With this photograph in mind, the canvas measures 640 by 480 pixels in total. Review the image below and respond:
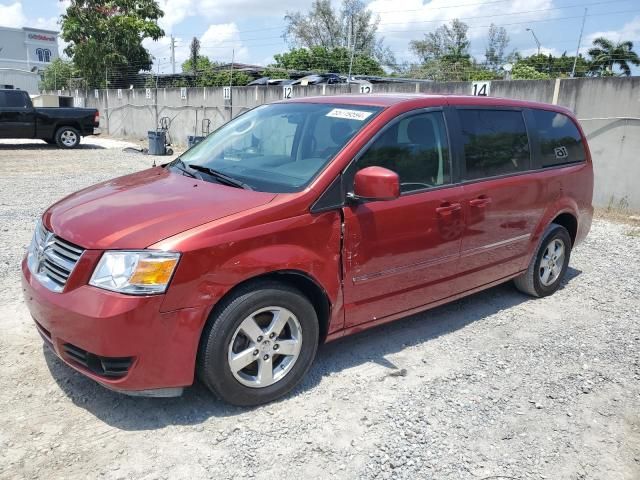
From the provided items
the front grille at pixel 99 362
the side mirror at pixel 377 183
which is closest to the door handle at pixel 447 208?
the side mirror at pixel 377 183

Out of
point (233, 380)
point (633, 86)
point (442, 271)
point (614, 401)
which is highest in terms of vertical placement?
point (633, 86)

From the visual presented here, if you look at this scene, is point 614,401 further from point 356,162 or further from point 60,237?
point 60,237

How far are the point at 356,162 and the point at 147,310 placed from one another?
4.98 ft

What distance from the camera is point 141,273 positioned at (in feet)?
8.72

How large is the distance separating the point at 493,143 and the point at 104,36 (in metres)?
33.9

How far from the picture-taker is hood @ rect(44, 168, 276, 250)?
278 centimetres

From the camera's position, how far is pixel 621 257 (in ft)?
21.5

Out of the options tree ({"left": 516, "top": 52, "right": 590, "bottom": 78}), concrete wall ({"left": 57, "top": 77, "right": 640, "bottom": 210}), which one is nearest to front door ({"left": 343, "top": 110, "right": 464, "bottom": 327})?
concrete wall ({"left": 57, "top": 77, "right": 640, "bottom": 210})

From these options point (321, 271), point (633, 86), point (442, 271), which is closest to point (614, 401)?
point (442, 271)

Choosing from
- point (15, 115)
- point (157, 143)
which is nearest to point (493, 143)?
point (157, 143)

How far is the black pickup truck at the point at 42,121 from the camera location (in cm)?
1623

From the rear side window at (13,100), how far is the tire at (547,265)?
1628cm

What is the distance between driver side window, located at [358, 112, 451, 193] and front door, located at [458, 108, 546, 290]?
0.23 metres

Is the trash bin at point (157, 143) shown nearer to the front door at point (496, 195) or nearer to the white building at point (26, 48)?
the front door at point (496, 195)
